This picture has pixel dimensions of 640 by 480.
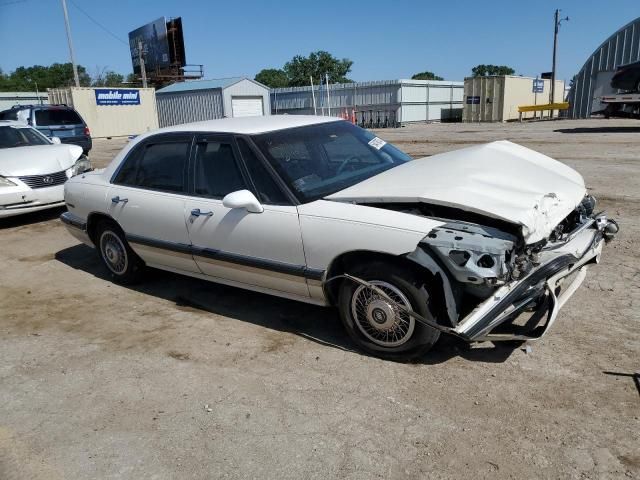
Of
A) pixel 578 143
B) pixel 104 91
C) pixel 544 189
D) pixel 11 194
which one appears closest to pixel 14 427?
pixel 544 189

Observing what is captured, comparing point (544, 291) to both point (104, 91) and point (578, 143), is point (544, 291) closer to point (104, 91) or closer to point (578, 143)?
point (578, 143)

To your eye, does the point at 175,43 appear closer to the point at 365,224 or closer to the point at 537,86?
the point at 537,86

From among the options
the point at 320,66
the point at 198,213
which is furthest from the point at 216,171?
the point at 320,66

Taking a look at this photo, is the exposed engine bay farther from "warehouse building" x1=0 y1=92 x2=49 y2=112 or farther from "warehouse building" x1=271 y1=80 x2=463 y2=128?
"warehouse building" x1=0 y1=92 x2=49 y2=112

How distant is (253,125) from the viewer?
14.2 feet

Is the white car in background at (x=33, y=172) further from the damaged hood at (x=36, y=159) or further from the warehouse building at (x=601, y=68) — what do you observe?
the warehouse building at (x=601, y=68)

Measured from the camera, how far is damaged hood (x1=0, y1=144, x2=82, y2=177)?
780 centimetres

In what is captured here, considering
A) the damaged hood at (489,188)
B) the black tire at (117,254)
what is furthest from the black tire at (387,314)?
the black tire at (117,254)

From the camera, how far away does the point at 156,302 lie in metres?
4.81

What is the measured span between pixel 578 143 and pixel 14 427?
16.6 m

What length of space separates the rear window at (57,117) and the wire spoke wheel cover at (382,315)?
15.5 metres

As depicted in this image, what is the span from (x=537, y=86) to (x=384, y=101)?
1140cm

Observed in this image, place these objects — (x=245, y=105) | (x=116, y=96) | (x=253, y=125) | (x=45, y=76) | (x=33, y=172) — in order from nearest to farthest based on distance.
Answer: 1. (x=253, y=125)
2. (x=33, y=172)
3. (x=116, y=96)
4. (x=245, y=105)
5. (x=45, y=76)

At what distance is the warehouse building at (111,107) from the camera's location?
29297mm
